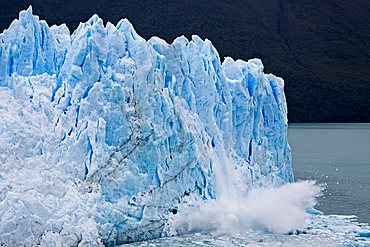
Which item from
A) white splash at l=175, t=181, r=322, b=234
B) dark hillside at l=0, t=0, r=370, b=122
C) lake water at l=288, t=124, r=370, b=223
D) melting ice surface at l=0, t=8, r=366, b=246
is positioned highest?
dark hillside at l=0, t=0, r=370, b=122

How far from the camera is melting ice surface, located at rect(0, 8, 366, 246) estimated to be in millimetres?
11648

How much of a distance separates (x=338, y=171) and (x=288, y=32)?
87223mm

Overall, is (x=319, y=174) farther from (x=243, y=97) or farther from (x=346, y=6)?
(x=346, y=6)

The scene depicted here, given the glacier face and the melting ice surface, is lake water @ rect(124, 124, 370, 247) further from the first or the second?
the glacier face

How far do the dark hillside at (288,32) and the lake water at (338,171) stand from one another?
34749 millimetres

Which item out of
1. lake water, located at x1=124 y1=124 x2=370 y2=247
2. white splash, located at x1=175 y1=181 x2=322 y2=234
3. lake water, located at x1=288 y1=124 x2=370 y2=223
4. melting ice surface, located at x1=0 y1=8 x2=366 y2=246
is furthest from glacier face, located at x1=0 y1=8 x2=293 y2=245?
lake water, located at x1=288 y1=124 x2=370 y2=223

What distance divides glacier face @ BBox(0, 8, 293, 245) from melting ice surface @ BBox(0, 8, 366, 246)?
21 mm

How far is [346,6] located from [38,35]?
113418mm

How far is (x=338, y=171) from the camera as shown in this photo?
3003 centimetres

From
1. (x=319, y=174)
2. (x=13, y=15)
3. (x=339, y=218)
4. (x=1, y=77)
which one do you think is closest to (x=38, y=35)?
(x=1, y=77)

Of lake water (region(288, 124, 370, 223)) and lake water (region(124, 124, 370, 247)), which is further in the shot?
lake water (region(288, 124, 370, 223))

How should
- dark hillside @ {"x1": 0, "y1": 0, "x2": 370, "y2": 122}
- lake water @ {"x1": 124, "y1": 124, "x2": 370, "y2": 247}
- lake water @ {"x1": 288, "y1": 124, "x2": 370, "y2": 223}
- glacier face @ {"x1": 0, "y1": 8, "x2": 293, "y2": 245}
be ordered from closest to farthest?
glacier face @ {"x1": 0, "y1": 8, "x2": 293, "y2": 245} < lake water @ {"x1": 124, "y1": 124, "x2": 370, "y2": 247} < lake water @ {"x1": 288, "y1": 124, "x2": 370, "y2": 223} < dark hillside @ {"x1": 0, "y1": 0, "x2": 370, "y2": 122}

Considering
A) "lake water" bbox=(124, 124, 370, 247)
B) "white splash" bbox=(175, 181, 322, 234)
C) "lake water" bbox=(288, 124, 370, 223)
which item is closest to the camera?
"lake water" bbox=(124, 124, 370, 247)

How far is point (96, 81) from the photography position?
1326cm
